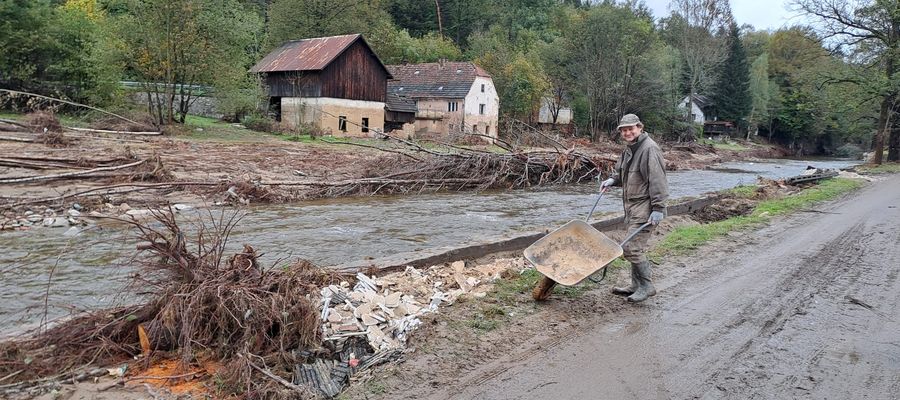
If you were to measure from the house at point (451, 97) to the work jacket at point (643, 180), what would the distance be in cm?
3642

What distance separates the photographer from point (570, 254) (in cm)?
592

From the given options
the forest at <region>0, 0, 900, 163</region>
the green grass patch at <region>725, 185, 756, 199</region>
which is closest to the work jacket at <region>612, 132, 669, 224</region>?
the green grass patch at <region>725, 185, 756, 199</region>

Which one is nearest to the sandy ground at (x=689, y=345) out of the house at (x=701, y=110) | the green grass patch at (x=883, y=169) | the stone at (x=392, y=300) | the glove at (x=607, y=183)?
the stone at (x=392, y=300)

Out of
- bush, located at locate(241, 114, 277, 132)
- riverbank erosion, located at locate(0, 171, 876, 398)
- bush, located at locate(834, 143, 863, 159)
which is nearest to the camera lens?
riverbank erosion, located at locate(0, 171, 876, 398)

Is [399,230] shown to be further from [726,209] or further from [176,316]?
[726,209]

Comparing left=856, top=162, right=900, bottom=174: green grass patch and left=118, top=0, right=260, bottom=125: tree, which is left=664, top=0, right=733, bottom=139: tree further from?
left=118, top=0, right=260, bottom=125: tree

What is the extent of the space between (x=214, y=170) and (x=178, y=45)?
13659mm

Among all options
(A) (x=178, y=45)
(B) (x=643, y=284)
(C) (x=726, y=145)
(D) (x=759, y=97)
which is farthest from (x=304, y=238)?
(D) (x=759, y=97)

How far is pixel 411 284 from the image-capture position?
239 inches

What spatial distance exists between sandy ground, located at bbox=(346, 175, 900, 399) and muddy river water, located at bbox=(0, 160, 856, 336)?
8.36 feet

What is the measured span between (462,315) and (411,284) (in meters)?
0.98

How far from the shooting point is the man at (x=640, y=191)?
5914 millimetres

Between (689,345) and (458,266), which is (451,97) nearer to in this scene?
(458,266)

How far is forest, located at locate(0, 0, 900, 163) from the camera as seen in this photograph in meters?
26.2
